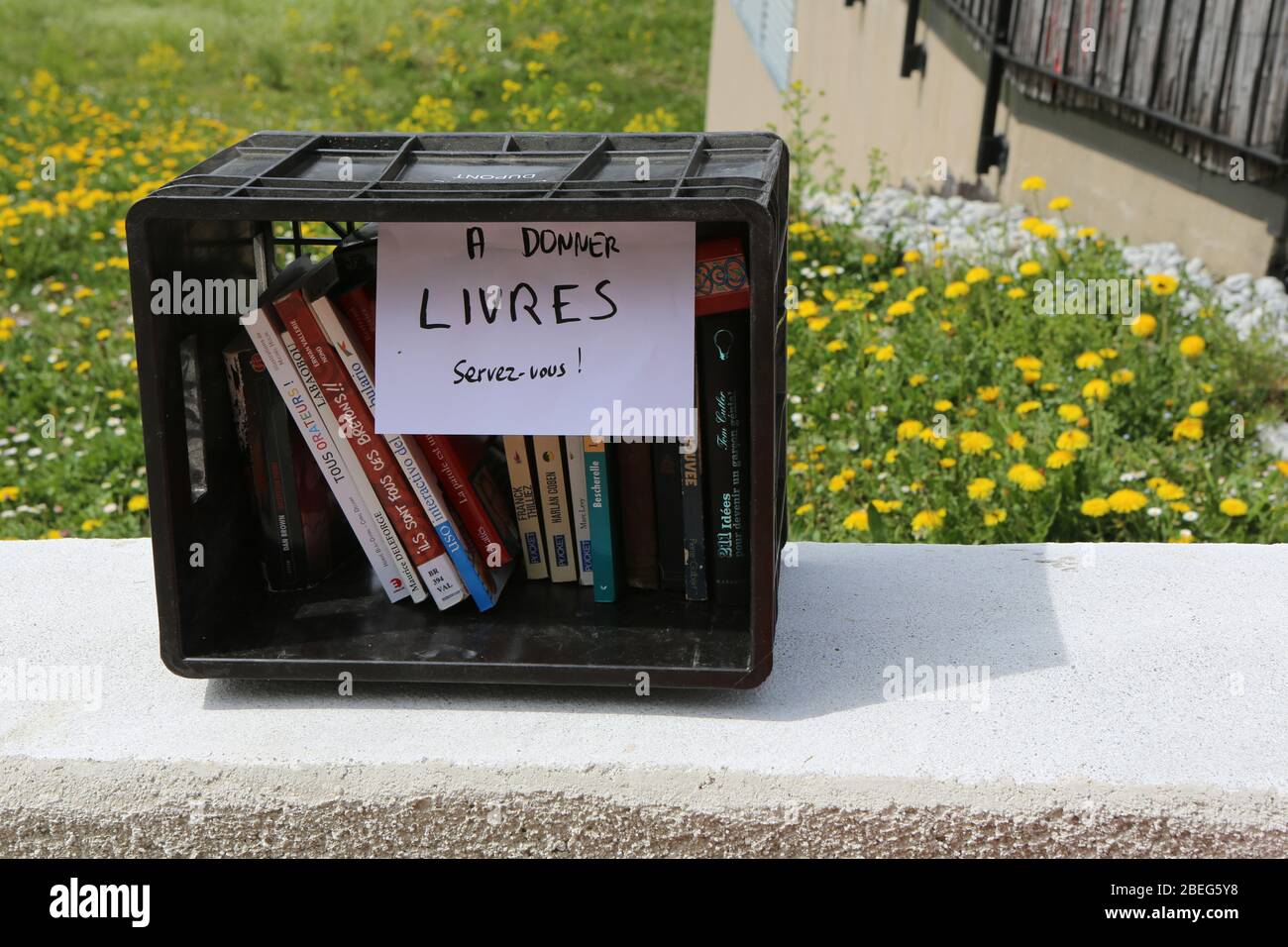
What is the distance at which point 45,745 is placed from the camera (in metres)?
1.77

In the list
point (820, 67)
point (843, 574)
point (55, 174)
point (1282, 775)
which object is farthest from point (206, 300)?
point (820, 67)

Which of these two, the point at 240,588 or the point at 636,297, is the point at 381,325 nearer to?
the point at 636,297

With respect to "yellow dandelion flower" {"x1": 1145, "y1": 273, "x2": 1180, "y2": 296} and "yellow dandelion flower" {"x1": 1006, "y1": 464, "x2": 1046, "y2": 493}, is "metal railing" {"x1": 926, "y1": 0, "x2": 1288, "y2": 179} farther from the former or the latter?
"yellow dandelion flower" {"x1": 1006, "y1": 464, "x2": 1046, "y2": 493}

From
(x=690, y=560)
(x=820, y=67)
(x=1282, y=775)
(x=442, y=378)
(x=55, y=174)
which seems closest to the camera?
(x=1282, y=775)

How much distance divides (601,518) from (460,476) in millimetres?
231

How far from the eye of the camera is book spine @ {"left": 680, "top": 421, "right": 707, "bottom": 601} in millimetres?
1895

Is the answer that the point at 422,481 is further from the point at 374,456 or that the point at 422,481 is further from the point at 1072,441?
the point at 1072,441

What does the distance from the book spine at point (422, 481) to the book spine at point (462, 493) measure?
0.08ft

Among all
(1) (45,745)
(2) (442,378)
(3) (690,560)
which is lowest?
(1) (45,745)

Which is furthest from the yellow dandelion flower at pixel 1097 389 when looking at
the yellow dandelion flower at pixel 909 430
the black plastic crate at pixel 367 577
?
the black plastic crate at pixel 367 577

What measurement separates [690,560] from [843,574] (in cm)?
41

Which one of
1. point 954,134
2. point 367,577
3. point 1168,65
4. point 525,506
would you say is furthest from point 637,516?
point 954,134

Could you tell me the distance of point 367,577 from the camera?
85.1 inches

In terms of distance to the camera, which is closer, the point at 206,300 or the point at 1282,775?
the point at 1282,775
